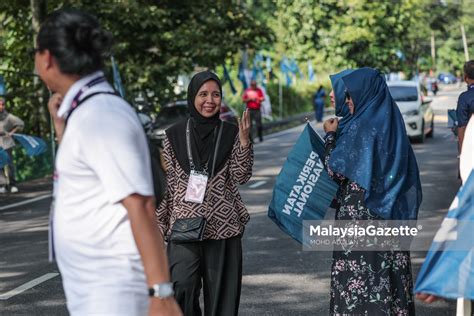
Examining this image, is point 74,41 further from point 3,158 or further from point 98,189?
point 3,158

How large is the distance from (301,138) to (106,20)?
2126 centimetres

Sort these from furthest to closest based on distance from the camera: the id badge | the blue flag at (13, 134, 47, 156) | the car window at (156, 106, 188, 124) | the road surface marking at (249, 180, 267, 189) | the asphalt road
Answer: the car window at (156, 106, 188, 124), the blue flag at (13, 134, 47, 156), the road surface marking at (249, 180, 267, 189), the asphalt road, the id badge

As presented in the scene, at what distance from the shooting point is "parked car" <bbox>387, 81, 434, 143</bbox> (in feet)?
87.0

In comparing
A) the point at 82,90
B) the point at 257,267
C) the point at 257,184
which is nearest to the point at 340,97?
the point at 82,90

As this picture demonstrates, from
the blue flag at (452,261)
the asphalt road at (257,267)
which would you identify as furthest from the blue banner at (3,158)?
the blue flag at (452,261)

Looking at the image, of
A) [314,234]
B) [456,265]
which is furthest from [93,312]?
[314,234]

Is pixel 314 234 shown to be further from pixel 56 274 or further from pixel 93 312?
pixel 56 274

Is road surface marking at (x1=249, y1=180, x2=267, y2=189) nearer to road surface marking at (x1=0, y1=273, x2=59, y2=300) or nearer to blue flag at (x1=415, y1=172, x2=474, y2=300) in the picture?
road surface marking at (x1=0, y1=273, x2=59, y2=300)

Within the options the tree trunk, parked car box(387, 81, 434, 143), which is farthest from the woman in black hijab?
parked car box(387, 81, 434, 143)

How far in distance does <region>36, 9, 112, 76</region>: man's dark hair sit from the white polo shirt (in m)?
0.06

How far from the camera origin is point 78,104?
11.0 feet

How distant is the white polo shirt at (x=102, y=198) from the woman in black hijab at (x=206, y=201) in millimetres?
2495

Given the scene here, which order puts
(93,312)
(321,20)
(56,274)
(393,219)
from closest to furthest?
(93,312) < (393,219) < (56,274) < (321,20)

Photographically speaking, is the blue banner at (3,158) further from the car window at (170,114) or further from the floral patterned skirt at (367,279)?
the floral patterned skirt at (367,279)
